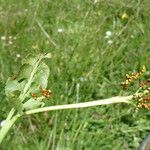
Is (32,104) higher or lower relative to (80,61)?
higher

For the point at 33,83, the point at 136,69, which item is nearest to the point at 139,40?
the point at 136,69

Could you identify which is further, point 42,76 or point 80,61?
point 80,61

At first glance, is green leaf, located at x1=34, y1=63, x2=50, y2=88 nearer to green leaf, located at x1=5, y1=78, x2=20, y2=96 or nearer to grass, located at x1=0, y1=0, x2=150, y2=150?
green leaf, located at x1=5, y1=78, x2=20, y2=96

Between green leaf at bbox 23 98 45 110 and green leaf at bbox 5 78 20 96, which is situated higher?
green leaf at bbox 5 78 20 96

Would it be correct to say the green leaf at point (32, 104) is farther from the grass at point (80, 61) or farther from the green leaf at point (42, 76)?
the grass at point (80, 61)

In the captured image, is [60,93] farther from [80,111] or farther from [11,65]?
[11,65]

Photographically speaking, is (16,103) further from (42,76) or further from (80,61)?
(80,61)

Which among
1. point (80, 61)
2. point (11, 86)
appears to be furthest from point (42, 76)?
point (80, 61)

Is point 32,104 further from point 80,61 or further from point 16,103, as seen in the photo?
point 80,61

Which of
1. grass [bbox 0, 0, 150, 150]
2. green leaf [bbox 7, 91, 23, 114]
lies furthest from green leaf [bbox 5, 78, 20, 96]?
grass [bbox 0, 0, 150, 150]
